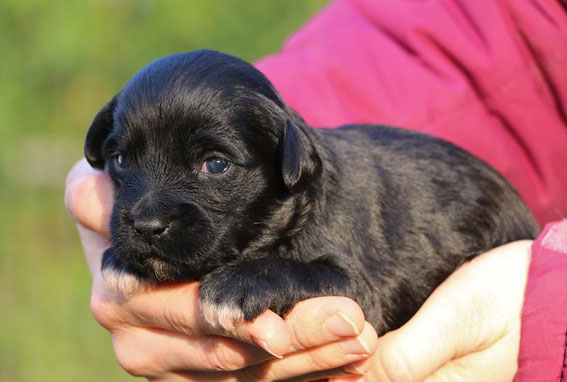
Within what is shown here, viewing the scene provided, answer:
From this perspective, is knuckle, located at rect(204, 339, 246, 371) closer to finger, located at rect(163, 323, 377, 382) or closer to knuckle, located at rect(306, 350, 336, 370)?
finger, located at rect(163, 323, 377, 382)

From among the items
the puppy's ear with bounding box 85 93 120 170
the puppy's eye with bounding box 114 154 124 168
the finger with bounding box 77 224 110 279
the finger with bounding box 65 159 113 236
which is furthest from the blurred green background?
the puppy's eye with bounding box 114 154 124 168

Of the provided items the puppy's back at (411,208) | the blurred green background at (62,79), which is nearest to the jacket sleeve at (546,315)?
the puppy's back at (411,208)

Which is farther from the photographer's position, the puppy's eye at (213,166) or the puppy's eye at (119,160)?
the puppy's eye at (119,160)

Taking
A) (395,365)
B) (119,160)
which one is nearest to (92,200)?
(119,160)

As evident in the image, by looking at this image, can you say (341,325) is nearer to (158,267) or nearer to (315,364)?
(315,364)

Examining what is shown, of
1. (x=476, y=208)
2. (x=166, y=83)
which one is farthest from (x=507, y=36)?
(x=166, y=83)

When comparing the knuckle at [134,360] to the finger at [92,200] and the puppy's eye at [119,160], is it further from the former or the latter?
the puppy's eye at [119,160]
